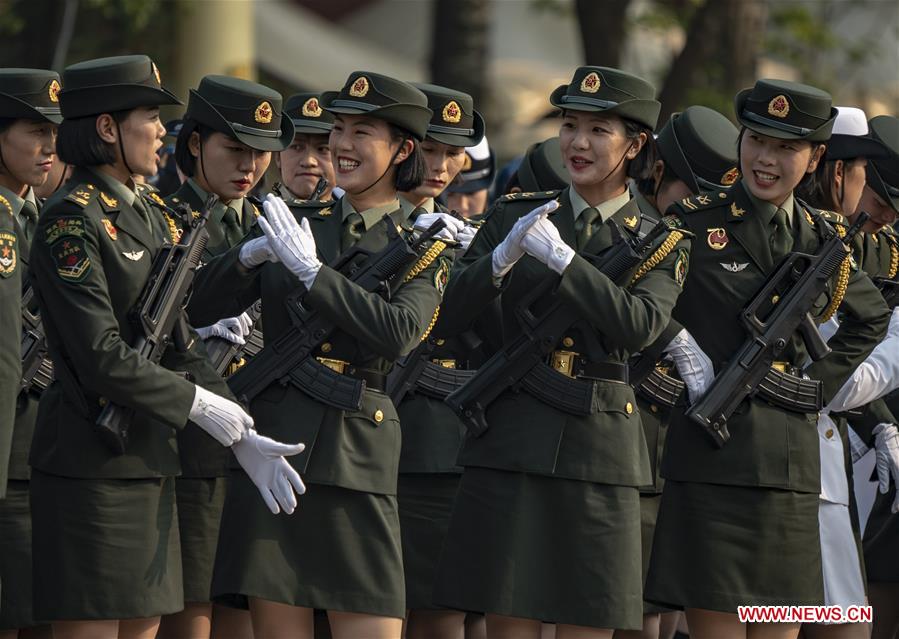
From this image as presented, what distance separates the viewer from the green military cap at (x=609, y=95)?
23.5 ft

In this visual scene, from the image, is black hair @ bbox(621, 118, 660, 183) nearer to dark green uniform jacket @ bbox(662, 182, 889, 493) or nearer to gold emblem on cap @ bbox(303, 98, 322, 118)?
dark green uniform jacket @ bbox(662, 182, 889, 493)

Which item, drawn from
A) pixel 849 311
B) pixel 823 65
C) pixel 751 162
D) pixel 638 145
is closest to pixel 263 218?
pixel 638 145

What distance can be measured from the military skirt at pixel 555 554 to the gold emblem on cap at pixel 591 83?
1376 millimetres

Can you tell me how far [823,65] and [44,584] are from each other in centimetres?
2149

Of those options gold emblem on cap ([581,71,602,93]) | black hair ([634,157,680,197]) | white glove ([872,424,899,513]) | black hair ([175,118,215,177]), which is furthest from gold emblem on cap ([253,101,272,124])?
white glove ([872,424,899,513])

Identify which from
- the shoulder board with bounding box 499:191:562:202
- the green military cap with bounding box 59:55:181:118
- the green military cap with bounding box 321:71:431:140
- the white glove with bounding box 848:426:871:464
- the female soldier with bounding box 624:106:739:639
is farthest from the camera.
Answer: the white glove with bounding box 848:426:871:464

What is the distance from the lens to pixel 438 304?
693 cm

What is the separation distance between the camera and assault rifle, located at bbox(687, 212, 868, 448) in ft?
24.0

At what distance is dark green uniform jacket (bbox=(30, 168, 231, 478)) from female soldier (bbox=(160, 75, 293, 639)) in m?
0.86

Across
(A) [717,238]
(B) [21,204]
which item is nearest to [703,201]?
(A) [717,238]

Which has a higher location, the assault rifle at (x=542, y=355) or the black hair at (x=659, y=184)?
the black hair at (x=659, y=184)

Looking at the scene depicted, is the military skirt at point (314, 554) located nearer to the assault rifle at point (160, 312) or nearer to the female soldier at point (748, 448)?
the assault rifle at point (160, 312)

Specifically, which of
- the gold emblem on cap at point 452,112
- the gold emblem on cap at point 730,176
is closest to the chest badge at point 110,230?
the gold emblem on cap at point 452,112

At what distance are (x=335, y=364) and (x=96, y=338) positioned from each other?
85 centimetres
